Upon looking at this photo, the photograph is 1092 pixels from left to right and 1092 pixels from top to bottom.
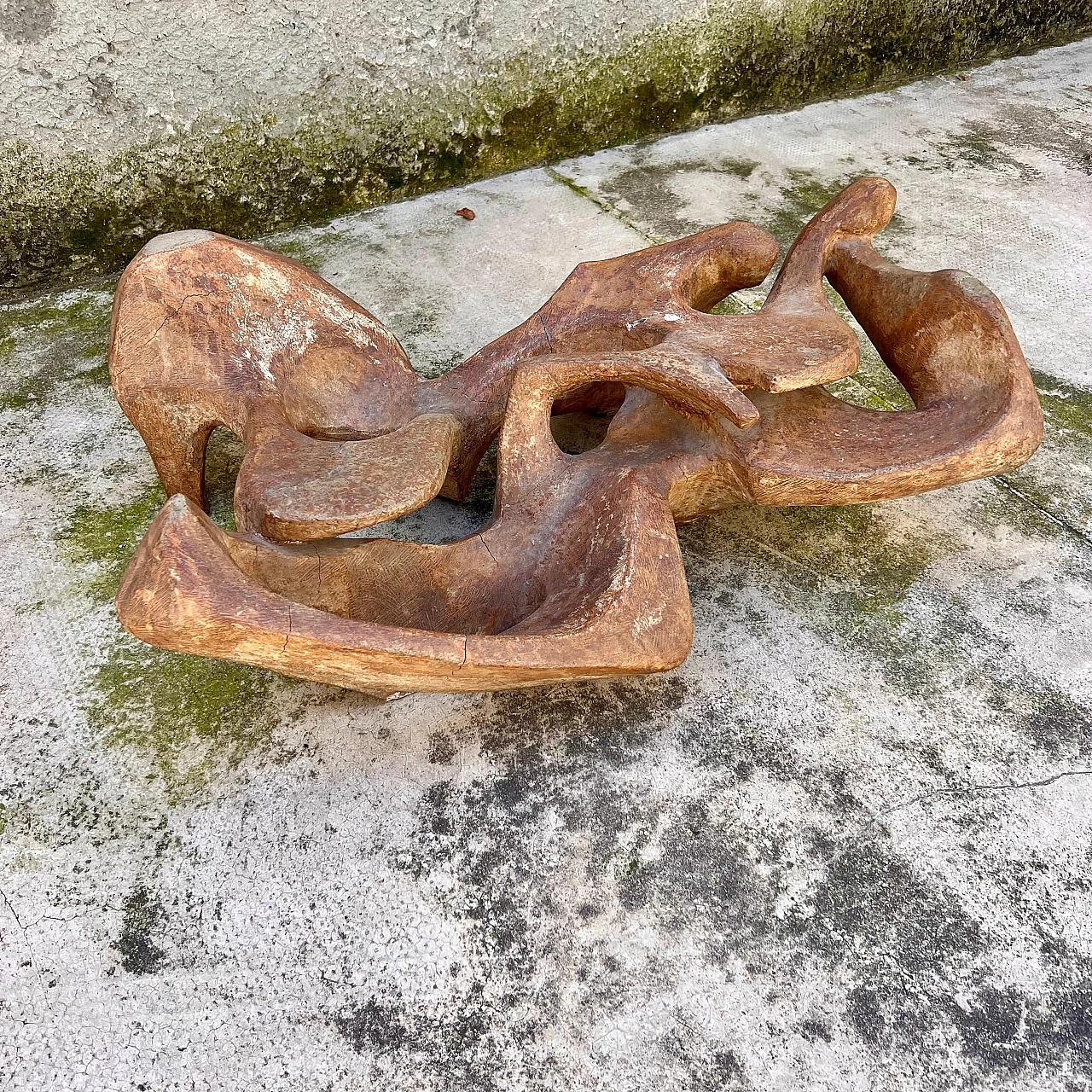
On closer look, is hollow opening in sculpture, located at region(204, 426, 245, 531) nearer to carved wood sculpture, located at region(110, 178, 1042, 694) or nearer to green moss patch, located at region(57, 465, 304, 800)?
carved wood sculpture, located at region(110, 178, 1042, 694)

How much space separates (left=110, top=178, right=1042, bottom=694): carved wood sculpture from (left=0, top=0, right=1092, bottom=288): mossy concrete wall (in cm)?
124

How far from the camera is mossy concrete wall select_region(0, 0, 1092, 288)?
2.57m

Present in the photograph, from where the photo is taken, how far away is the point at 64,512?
1.99m

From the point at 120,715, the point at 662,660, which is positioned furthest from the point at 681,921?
the point at 120,715

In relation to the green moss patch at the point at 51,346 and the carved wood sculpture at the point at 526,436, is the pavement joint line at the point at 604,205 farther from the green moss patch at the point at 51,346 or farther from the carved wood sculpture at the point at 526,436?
the green moss patch at the point at 51,346

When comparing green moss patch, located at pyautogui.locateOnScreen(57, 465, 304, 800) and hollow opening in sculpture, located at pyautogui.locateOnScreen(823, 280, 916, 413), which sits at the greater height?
hollow opening in sculpture, located at pyautogui.locateOnScreen(823, 280, 916, 413)

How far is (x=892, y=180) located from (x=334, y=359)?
2.25 m

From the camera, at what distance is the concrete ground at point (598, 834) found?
1222 mm

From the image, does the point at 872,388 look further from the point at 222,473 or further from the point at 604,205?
the point at 222,473

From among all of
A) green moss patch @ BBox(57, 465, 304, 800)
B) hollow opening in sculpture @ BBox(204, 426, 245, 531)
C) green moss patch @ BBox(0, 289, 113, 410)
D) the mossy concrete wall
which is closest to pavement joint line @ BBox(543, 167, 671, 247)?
the mossy concrete wall

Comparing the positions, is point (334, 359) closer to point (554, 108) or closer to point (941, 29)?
point (554, 108)

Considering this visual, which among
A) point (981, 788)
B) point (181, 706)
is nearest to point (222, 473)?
point (181, 706)

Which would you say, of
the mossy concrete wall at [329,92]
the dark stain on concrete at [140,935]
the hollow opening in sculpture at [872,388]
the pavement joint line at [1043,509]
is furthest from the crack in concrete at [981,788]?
the mossy concrete wall at [329,92]

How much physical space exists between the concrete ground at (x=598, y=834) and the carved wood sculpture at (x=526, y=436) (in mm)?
236
